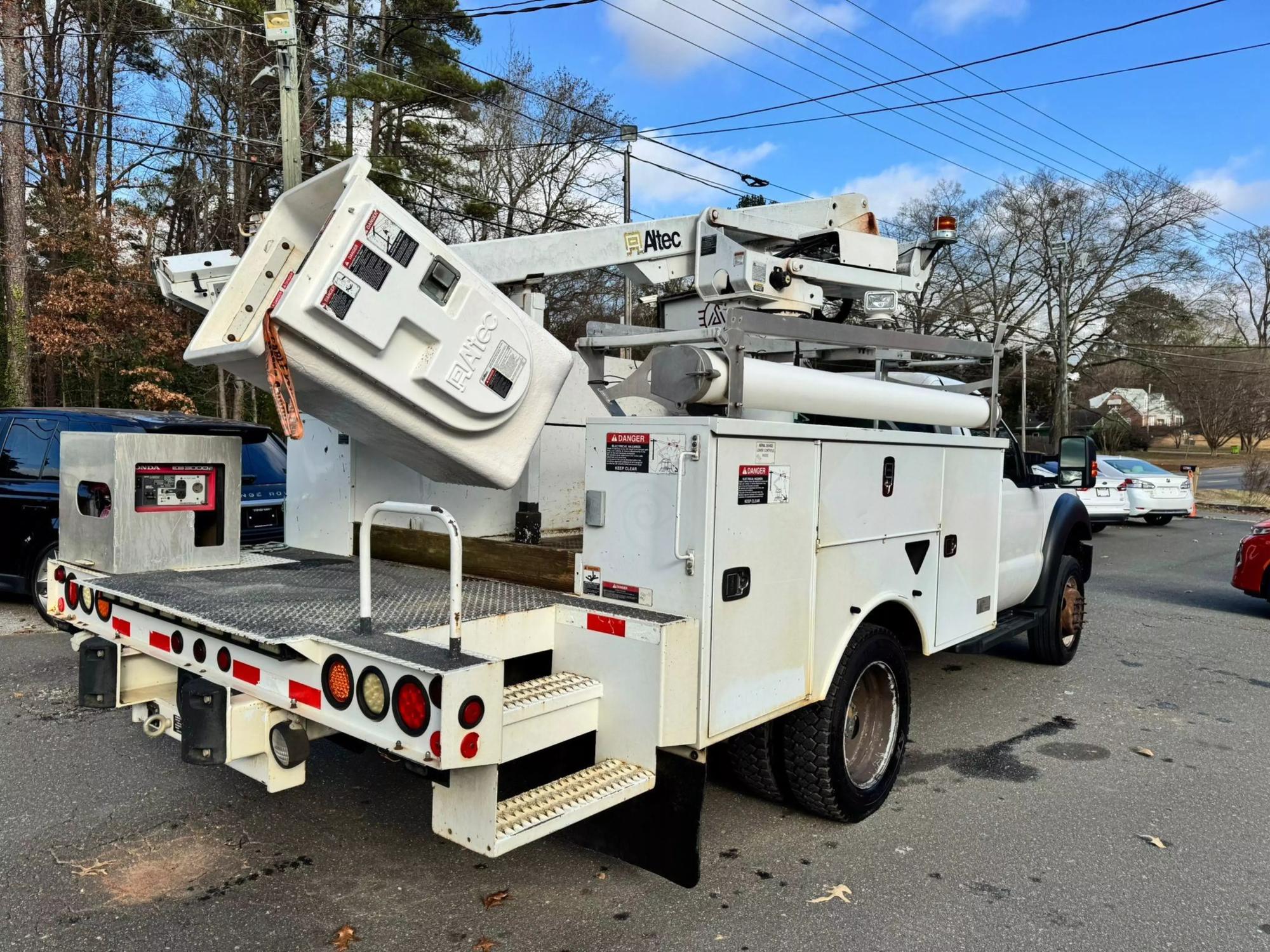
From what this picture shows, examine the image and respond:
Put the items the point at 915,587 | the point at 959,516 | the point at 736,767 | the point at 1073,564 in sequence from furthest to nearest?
1. the point at 1073,564
2. the point at 959,516
3. the point at 915,587
4. the point at 736,767

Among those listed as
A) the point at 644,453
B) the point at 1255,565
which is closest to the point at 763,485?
the point at 644,453

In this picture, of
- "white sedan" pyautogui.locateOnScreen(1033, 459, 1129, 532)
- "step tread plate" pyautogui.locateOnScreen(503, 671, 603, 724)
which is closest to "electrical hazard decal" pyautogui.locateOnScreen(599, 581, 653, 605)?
"step tread plate" pyautogui.locateOnScreen(503, 671, 603, 724)

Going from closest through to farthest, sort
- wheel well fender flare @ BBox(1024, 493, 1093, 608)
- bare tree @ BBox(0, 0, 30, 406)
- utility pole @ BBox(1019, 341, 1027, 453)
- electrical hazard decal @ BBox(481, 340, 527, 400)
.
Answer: electrical hazard decal @ BBox(481, 340, 527, 400)
wheel well fender flare @ BBox(1024, 493, 1093, 608)
utility pole @ BBox(1019, 341, 1027, 453)
bare tree @ BBox(0, 0, 30, 406)

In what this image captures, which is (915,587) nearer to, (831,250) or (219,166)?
(831,250)

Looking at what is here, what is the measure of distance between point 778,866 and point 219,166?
21306mm

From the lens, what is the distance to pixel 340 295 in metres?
3.00

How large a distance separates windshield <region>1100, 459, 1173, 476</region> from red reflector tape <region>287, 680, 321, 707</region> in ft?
59.9

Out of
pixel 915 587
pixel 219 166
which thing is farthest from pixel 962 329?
pixel 915 587

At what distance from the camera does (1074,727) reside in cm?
556

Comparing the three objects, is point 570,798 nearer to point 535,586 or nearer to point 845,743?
point 535,586

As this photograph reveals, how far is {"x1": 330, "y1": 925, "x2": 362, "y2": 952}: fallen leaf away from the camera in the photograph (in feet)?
9.78

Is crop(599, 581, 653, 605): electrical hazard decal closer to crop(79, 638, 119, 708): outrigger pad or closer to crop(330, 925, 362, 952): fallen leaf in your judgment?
crop(330, 925, 362, 952): fallen leaf

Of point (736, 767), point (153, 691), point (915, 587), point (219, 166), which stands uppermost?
point (219, 166)

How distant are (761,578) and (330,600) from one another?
5.33ft
